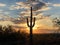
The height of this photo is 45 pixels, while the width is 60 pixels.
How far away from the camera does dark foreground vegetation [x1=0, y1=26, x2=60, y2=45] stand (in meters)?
11.5

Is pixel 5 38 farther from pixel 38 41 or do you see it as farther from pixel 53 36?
pixel 53 36

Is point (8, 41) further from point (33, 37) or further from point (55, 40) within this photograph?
point (55, 40)

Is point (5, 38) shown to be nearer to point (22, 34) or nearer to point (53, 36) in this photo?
point (22, 34)

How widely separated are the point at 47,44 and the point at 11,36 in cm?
175

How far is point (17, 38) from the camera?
11672 mm

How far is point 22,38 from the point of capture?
38.2 ft

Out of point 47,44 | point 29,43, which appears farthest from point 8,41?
point 47,44

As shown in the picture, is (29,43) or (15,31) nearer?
(29,43)

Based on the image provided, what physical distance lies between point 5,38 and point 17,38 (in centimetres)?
57

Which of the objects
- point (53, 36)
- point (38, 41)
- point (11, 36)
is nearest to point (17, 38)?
point (11, 36)

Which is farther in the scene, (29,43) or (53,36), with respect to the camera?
(53,36)

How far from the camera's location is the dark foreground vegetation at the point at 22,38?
11.5 metres

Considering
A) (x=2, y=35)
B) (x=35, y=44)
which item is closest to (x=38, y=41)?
(x=35, y=44)

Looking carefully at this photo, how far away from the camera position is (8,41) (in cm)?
1153
